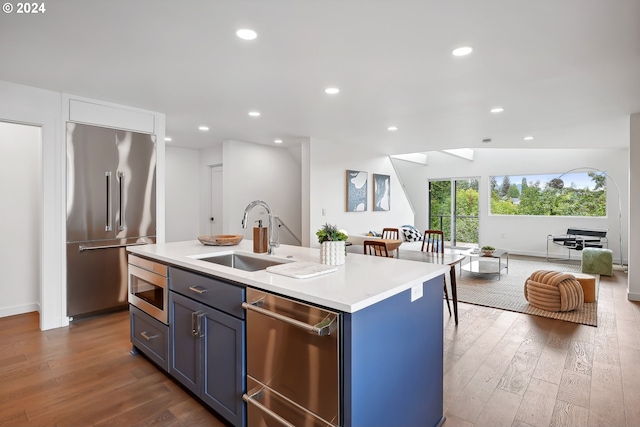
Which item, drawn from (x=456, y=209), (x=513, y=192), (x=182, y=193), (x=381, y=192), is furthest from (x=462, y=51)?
(x=456, y=209)

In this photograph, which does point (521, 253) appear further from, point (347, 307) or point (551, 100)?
point (347, 307)

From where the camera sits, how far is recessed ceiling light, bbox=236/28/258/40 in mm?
2170

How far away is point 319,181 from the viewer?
586 centimetres

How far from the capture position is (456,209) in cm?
902

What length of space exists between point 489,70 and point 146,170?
3.78 metres

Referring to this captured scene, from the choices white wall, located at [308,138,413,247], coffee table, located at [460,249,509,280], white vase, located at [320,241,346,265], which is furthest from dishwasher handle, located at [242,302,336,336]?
coffee table, located at [460,249,509,280]

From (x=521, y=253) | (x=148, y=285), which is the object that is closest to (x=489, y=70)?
(x=148, y=285)

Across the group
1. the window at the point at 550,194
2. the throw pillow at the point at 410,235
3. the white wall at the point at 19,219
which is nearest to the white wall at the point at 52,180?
the white wall at the point at 19,219

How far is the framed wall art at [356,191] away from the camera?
6.56 metres

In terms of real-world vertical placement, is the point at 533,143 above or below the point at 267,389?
above

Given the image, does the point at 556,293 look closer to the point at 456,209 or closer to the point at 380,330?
the point at 380,330

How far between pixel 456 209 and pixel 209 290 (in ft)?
27.3

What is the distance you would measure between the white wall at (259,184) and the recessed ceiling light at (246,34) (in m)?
3.85

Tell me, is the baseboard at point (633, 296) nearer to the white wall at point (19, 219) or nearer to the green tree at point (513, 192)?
the green tree at point (513, 192)
